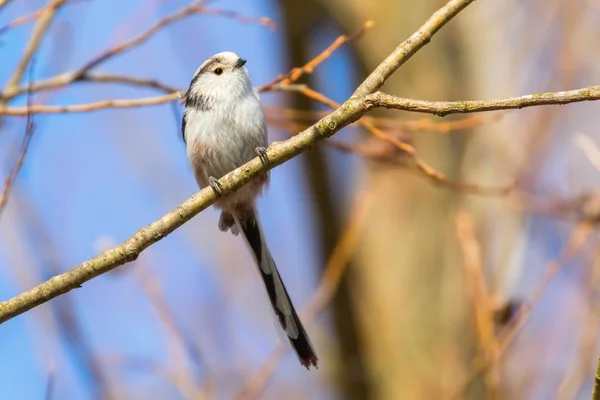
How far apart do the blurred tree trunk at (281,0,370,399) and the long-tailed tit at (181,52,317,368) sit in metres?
1.05

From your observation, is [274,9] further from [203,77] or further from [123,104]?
[123,104]

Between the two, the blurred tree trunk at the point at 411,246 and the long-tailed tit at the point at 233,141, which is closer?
the long-tailed tit at the point at 233,141

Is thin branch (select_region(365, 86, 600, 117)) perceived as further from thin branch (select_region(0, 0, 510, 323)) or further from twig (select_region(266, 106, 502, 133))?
twig (select_region(266, 106, 502, 133))

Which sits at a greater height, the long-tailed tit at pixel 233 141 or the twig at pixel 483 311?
the long-tailed tit at pixel 233 141

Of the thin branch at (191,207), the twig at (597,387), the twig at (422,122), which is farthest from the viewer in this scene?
the twig at (422,122)

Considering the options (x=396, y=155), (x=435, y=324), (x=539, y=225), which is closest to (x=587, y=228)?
(x=396, y=155)

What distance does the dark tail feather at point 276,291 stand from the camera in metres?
2.53

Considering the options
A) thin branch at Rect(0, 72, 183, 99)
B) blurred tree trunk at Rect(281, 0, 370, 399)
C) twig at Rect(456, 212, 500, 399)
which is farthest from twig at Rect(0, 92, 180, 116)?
blurred tree trunk at Rect(281, 0, 370, 399)

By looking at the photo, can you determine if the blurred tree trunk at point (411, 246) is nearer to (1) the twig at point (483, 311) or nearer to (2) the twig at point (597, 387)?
(1) the twig at point (483, 311)

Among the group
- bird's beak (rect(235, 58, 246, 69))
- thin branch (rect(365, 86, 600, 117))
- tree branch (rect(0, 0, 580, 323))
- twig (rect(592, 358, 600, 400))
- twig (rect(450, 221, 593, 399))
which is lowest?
twig (rect(592, 358, 600, 400))

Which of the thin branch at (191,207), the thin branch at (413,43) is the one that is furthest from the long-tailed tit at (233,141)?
the thin branch at (413,43)

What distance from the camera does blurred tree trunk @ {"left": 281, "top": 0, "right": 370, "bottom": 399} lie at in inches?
153

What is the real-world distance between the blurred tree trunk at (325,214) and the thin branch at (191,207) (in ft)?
6.90

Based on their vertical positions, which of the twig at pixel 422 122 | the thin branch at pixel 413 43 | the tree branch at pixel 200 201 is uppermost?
the twig at pixel 422 122
